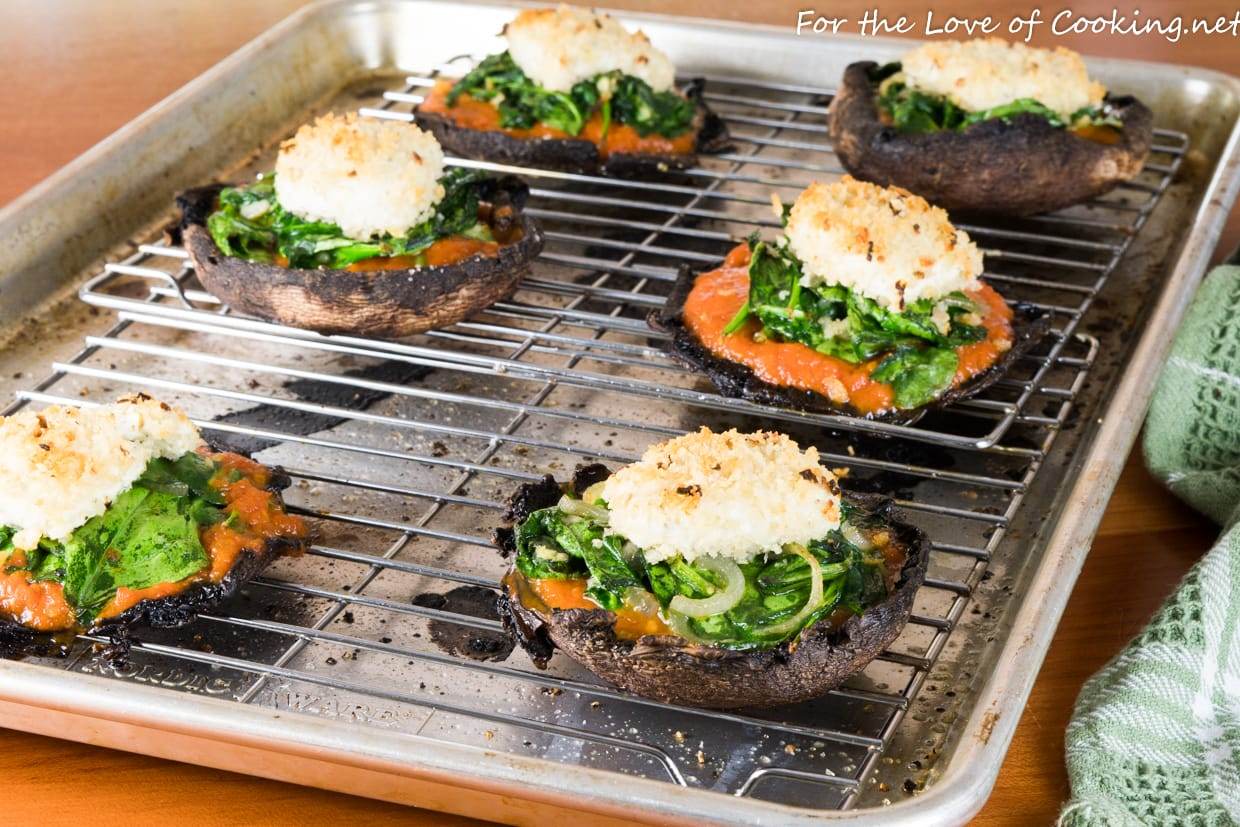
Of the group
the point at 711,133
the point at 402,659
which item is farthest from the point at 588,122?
→ the point at 402,659

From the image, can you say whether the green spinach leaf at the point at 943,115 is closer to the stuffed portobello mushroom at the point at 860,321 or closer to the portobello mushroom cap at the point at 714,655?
the stuffed portobello mushroom at the point at 860,321

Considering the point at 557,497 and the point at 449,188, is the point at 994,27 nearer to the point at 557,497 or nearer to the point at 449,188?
the point at 449,188

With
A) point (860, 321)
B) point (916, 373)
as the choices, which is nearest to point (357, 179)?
point (860, 321)

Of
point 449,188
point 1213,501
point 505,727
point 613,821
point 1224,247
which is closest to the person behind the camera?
point 613,821

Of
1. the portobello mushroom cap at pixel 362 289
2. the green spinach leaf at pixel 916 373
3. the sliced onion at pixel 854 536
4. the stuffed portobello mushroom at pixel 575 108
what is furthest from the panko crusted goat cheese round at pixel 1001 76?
the sliced onion at pixel 854 536

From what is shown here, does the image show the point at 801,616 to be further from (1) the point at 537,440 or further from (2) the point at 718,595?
(1) the point at 537,440

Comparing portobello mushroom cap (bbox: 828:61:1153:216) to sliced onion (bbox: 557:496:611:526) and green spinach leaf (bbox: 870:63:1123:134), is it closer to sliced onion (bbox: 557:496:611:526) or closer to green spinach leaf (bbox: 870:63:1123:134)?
green spinach leaf (bbox: 870:63:1123:134)
